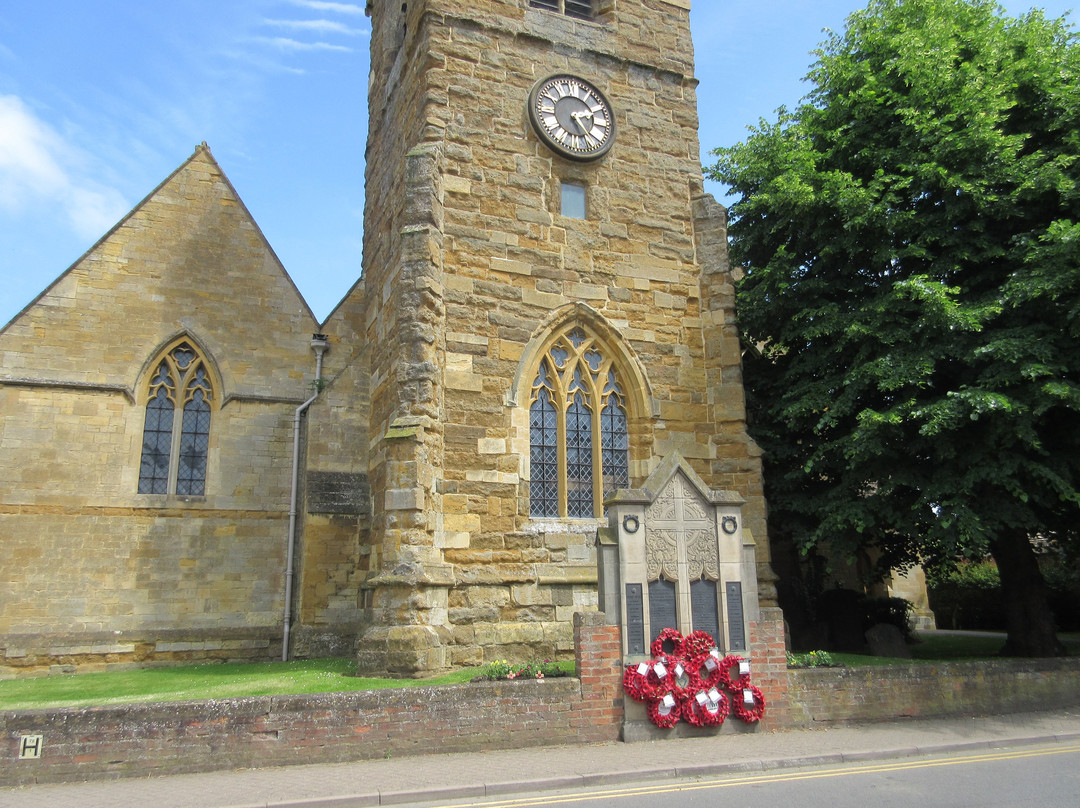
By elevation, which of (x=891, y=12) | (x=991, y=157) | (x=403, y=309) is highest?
(x=891, y=12)

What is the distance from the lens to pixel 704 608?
31.0 ft

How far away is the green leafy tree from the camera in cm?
1145

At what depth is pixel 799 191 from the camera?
43.8ft

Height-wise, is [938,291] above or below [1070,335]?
above

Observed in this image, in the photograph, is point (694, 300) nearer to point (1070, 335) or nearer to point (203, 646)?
point (1070, 335)

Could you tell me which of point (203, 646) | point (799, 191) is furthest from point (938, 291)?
→ point (203, 646)

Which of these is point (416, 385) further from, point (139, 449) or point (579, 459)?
point (139, 449)

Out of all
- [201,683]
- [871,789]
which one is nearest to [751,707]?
[871,789]

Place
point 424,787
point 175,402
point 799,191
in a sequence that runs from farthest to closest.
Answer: point 175,402, point 799,191, point 424,787

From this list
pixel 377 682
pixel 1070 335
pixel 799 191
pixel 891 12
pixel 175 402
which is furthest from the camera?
pixel 175 402

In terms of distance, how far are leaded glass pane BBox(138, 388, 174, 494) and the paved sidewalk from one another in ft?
30.1

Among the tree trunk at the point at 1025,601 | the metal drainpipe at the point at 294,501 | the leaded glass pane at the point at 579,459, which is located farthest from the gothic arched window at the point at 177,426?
the tree trunk at the point at 1025,601

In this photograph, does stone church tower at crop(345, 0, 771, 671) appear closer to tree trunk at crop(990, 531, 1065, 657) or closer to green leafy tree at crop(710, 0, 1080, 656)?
green leafy tree at crop(710, 0, 1080, 656)

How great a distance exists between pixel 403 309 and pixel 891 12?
1073 cm
